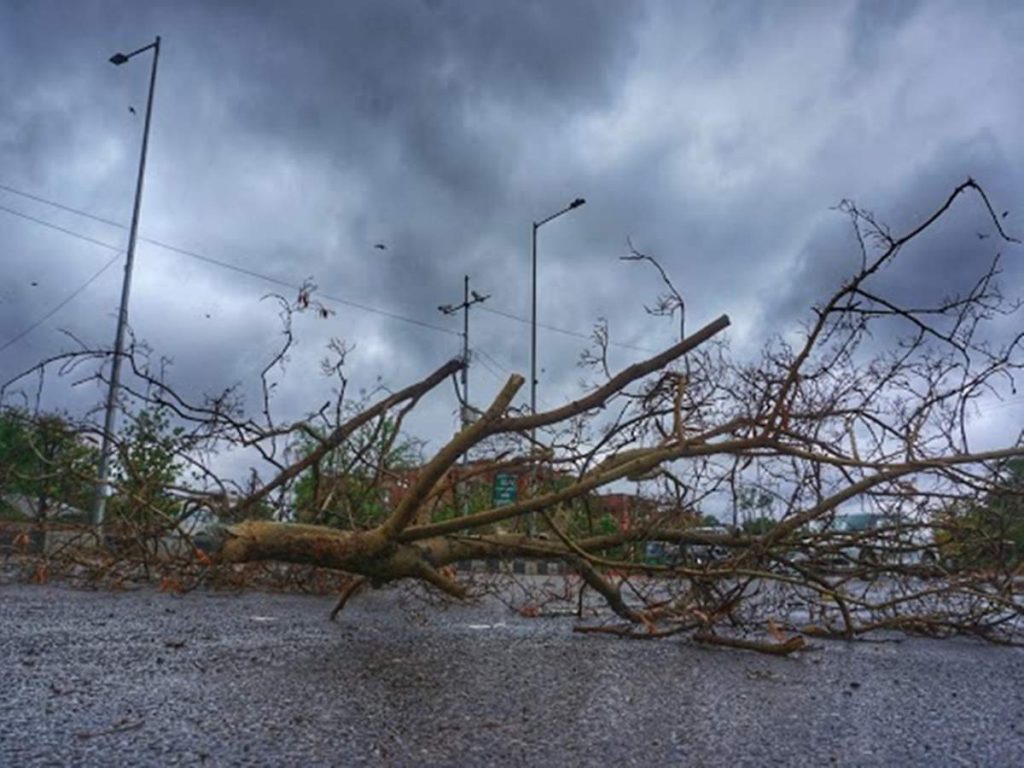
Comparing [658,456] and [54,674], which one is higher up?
[658,456]

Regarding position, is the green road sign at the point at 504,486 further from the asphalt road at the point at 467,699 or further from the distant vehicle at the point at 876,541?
the distant vehicle at the point at 876,541

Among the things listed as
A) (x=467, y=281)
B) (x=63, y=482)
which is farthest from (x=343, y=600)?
(x=467, y=281)

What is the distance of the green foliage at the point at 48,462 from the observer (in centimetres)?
604

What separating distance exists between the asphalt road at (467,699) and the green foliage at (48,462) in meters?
2.18

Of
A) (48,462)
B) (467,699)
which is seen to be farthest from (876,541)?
(48,462)

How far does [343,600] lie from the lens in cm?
454

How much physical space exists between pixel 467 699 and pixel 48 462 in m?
4.70

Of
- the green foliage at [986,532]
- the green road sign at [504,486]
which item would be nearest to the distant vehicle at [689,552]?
the green road sign at [504,486]

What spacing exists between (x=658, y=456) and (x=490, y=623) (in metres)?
1.37

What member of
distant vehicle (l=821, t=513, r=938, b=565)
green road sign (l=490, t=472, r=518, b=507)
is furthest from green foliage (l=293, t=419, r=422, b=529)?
distant vehicle (l=821, t=513, r=938, b=565)

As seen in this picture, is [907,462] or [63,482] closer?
[907,462]

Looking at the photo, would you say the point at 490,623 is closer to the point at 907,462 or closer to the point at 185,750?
the point at 907,462

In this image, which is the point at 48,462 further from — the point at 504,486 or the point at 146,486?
the point at 504,486

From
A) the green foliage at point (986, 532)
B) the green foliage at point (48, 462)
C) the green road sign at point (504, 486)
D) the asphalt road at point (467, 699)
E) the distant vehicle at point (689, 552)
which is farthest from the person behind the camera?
the green foliage at point (48, 462)
